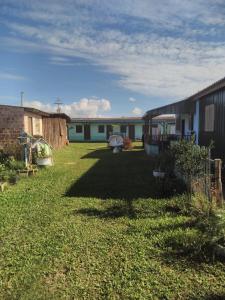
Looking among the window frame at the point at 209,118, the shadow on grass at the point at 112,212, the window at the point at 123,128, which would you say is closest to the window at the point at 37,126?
the window frame at the point at 209,118

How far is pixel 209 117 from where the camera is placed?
32.6 feet

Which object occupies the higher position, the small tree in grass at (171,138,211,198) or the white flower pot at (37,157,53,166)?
the small tree in grass at (171,138,211,198)

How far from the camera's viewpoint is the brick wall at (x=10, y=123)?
12461mm

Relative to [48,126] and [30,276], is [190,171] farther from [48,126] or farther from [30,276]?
[48,126]

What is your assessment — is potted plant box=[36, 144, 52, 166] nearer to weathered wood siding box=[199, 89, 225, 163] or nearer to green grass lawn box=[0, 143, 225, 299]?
green grass lawn box=[0, 143, 225, 299]

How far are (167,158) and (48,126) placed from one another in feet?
42.4

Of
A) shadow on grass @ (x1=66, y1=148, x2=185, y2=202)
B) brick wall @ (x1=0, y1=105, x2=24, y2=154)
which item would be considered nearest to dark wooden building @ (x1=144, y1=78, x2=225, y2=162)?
shadow on grass @ (x1=66, y1=148, x2=185, y2=202)

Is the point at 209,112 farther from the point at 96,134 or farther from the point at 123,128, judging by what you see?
the point at 96,134

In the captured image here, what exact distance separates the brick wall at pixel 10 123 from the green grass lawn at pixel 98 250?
5.40 metres

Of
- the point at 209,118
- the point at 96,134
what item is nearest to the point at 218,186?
the point at 209,118

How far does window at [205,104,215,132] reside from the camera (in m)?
9.48

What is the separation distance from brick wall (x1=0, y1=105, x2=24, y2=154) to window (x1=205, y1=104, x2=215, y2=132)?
752 cm

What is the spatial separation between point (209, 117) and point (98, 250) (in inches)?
280

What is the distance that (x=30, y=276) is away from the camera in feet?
11.9
